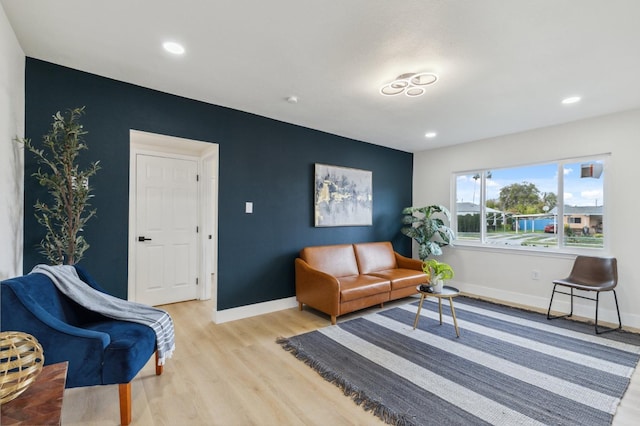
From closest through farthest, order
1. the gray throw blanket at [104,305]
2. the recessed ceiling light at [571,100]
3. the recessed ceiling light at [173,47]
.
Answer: the gray throw blanket at [104,305]
the recessed ceiling light at [173,47]
the recessed ceiling light at [571,100]

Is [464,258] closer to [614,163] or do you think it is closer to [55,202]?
[614,163]

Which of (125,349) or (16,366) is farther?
(125,349)

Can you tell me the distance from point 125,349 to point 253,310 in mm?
1968

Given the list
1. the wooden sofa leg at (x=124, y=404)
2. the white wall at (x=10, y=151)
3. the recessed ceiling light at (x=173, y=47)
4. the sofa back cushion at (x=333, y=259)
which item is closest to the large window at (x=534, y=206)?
the sofa back cushion at (x=333, y=259)

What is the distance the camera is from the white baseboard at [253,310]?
3.38 metres

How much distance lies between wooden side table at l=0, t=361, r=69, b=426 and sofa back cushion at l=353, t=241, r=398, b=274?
142 inches

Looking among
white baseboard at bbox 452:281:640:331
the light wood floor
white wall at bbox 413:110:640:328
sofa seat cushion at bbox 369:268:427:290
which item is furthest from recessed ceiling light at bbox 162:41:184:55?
white baseboard at bbox 452:281:640:331

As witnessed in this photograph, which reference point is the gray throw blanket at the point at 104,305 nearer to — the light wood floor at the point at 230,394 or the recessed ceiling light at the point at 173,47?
the light wood floor at the point at 230,394

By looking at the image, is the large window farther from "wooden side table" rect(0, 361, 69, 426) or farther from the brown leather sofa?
"wooden side table" rect(0, 361, 69, 426)

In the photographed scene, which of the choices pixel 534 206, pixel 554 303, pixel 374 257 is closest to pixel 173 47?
pixel 374 257

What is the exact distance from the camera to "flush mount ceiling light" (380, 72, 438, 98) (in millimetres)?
2553

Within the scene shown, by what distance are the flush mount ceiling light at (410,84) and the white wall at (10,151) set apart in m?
2.82

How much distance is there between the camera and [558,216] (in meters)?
3.98

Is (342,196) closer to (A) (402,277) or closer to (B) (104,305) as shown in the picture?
(A) (402,277)
